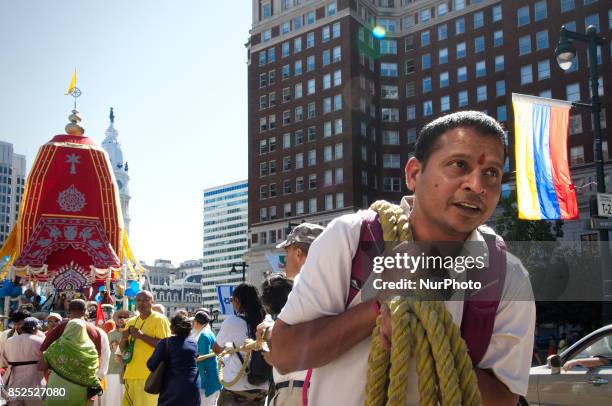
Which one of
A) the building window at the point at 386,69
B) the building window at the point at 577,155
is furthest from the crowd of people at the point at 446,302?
the building window at the point at 386,69

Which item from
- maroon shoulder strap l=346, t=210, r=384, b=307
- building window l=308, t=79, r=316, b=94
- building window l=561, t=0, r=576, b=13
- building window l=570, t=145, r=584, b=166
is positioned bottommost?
maroon shoulder strap l=346, t=210, r=384, b=307

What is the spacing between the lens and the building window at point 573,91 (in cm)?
5666

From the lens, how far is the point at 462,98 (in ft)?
215

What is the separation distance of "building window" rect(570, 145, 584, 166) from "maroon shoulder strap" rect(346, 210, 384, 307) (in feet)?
189

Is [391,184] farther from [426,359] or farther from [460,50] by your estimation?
[426,359]

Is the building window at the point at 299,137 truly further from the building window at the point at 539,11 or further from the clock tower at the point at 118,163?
the clock tower at the point at 118,163

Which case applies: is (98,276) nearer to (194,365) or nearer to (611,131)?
(194,365)

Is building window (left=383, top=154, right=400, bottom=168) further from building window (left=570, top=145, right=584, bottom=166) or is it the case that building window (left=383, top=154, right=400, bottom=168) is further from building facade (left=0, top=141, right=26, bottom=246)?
building facade (left=0, top=141, right=26, bottom=246)

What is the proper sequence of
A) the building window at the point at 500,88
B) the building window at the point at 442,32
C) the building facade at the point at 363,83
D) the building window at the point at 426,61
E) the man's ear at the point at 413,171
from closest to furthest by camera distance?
the man's ear at the point at 413,171 → the building window at the point at 500,88 → the building facade at the point at 363,83 → the building window at the point at 442,32 → the building window at the point at 426,61

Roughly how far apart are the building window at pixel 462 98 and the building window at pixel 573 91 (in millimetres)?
10563

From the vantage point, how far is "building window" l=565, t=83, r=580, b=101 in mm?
56656

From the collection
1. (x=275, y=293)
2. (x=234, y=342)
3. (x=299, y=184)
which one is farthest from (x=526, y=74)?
(x=275, y=293)

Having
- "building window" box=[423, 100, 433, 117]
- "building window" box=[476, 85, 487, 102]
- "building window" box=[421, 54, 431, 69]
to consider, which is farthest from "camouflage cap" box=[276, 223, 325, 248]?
"building window" box=[421, 54, 431, 69]

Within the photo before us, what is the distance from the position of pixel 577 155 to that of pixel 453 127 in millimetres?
58562
